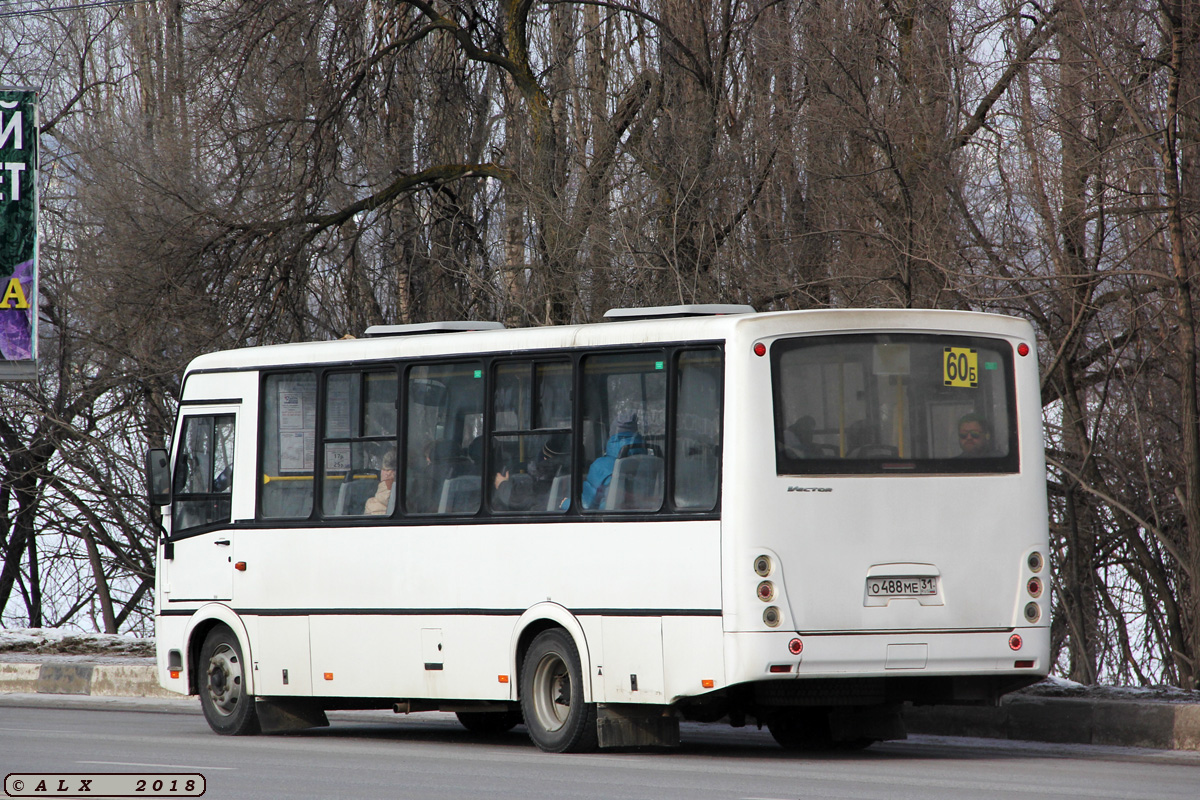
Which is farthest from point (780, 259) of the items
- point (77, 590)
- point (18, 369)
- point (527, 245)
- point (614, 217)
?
point (77, 590)

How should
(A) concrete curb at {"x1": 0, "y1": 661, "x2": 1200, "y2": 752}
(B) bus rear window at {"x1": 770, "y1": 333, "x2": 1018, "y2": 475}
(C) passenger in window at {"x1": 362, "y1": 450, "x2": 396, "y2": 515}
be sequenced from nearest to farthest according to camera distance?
(B) bus rear window at {"x1": 770, "y1": 333, "x2": 1018, "y2": 475}, (A) concrete curb at {"x1": 0, "y1": 661, "x2": 1200, "y2": 752}, (C) passenger in window at {"x1": 362, "y1": 450, "x2": 396, "y2": 515}

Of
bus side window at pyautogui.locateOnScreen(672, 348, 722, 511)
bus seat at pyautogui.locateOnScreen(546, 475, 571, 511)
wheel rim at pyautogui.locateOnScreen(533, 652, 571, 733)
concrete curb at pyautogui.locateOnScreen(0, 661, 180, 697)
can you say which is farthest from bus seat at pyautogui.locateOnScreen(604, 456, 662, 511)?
concrete curb at pyautogui.locateOnScreen(0, 661, 180, 697)

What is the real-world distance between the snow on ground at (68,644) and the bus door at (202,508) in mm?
5956

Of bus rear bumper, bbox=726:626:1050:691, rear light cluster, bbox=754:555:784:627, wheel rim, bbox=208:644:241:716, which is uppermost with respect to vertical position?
rear light cluster, bbox=754:555:784:627

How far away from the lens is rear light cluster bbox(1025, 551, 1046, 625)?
10.4m

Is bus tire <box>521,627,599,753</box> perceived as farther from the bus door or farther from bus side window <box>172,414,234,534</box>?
bus side window <box>172,414,234,534</box>

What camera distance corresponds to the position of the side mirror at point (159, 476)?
43.4 ft

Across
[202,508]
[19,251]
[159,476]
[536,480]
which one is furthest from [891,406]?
[19,251]

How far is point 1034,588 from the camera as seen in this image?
10.5m

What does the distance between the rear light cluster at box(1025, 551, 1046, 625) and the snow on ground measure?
36.6ft

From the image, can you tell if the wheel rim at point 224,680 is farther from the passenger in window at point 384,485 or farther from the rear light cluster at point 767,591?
the rear light cluster at point 767,591

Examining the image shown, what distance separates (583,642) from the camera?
1064 cm

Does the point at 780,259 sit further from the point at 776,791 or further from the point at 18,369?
the point at 18,369

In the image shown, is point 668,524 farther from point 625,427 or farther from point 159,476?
point 159,476
